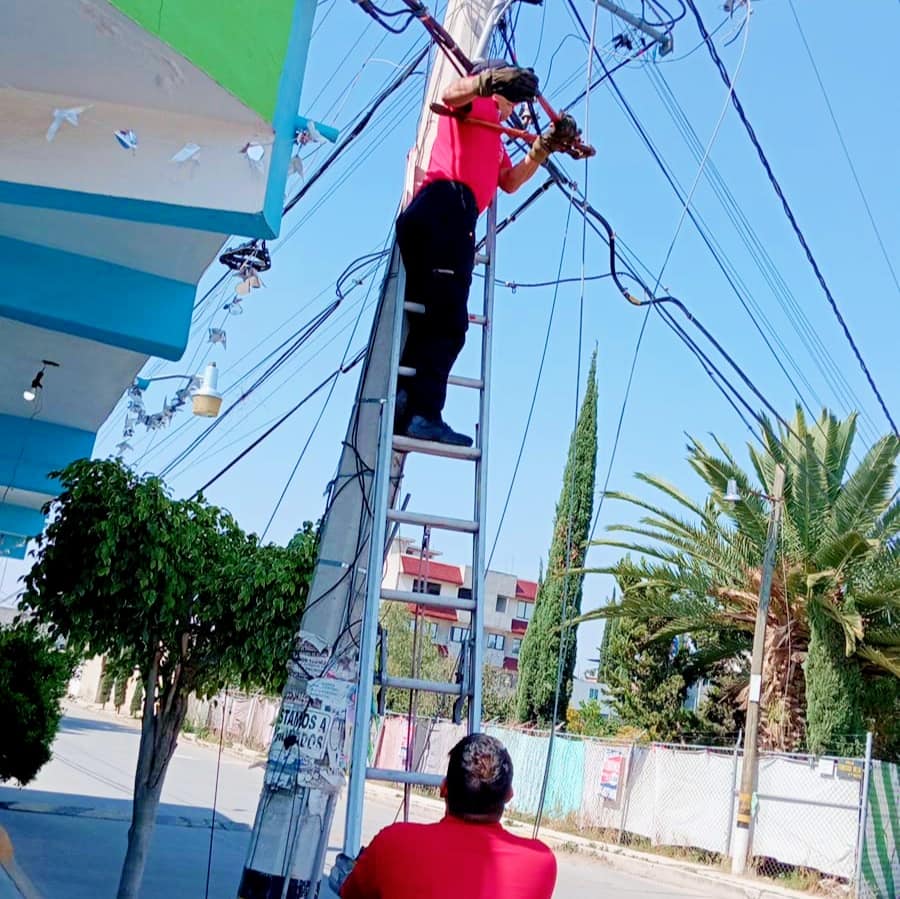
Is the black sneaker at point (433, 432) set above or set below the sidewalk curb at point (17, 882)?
above

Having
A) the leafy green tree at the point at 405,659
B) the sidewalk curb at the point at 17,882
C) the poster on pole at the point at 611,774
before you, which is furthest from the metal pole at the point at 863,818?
the leafy green tree at the point at 405,659

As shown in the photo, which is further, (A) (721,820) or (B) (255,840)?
(A) (721,820)

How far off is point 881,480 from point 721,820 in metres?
5.88

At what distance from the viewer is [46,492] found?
44.9ft

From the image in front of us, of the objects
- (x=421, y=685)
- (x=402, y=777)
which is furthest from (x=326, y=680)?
(x=402, y=777)

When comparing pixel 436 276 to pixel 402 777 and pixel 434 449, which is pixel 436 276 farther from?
pixel 402 777

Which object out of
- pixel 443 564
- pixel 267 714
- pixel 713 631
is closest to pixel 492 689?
pixel 267 714

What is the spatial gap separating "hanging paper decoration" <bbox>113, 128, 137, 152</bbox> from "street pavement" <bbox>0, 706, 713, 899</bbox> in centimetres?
372

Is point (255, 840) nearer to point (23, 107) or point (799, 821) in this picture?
point (23, 107)

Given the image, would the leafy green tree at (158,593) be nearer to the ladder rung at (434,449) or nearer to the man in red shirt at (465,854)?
the ladder rung at (434,449)

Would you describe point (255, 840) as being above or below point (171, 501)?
Result: below

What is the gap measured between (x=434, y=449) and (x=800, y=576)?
14551 mm

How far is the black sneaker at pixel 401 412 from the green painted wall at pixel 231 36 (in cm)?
157

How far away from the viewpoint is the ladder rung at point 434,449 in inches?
189
